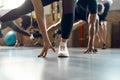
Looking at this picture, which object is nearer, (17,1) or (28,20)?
(28,20)

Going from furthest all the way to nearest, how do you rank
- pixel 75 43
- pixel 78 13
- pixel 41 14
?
pixel 75 43 < pixel 78 13 < pixel 41 14

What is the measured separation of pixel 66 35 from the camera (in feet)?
7.14

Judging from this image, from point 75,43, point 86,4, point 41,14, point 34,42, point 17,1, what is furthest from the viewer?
point 17,1

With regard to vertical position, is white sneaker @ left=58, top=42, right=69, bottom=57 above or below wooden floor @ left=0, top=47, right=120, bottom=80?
above

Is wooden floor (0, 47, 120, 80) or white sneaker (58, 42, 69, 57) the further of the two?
white sneaker (58, 42, 69, 57)

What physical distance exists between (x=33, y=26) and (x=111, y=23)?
6.54 feet

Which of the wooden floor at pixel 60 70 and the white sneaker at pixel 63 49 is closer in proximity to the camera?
the wooden floor at pixel 60 70

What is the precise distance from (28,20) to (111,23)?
1.95 meters

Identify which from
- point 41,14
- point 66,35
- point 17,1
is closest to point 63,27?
point 66,35

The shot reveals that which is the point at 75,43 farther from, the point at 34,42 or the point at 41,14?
the point at 41,14

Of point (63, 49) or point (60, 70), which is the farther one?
point (63, 49)

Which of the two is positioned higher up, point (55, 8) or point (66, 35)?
point (55, 8)

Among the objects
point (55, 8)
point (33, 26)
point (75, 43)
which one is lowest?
point (75, 43)

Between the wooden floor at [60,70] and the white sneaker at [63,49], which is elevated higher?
the white sneaker at [63,49]
